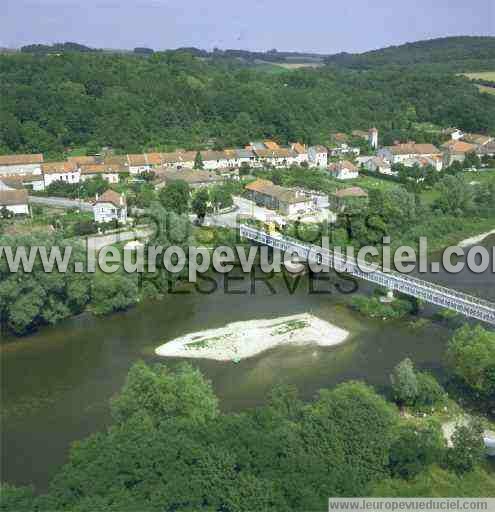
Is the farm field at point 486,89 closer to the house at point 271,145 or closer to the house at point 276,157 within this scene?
the house at point 271,145

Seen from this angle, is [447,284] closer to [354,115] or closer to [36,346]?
[36,346]

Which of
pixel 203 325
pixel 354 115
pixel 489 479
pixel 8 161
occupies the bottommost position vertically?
pixel 489 479

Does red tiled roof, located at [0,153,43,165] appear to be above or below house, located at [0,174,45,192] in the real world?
above

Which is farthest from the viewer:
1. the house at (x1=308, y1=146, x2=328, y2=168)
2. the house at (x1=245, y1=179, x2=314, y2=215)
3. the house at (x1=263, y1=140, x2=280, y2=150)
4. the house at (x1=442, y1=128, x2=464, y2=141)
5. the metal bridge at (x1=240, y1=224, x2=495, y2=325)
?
the house at (x1=442, y1=128, x2=464, y2=141)

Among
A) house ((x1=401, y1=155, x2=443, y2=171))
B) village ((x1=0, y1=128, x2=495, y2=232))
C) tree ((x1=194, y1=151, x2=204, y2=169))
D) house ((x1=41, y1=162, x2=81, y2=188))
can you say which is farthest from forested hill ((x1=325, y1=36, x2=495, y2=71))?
house ((x1=41, y1=162, x2=81, y2=188))

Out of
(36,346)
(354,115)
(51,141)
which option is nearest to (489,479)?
(36,346)

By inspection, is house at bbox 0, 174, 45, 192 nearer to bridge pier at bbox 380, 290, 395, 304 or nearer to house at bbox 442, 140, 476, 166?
bridge pier at bbox 380, 290, 395, 304

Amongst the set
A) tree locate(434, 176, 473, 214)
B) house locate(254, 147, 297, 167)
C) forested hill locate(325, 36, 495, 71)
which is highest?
forested hill locate(325, 36, 495, 71)
